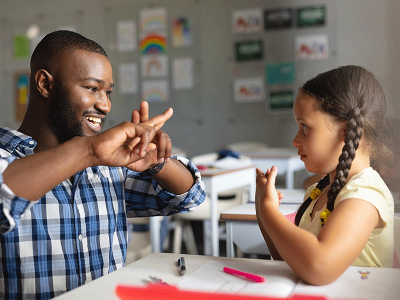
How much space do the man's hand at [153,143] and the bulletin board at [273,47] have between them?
11.2 feet

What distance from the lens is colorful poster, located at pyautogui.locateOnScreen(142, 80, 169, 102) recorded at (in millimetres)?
4801

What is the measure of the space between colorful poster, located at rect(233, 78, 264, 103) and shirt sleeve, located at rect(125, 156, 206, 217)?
11.1ft

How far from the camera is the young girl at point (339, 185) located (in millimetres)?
737

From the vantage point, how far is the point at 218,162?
111 inches

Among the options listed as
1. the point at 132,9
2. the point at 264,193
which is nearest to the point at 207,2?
the point at 132,9

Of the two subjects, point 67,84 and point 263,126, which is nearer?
point 67,84

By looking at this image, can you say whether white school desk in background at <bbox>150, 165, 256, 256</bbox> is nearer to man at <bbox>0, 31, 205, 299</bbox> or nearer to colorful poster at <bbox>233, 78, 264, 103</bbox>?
man at <bbox>0, 31, 205, 299</bbox>

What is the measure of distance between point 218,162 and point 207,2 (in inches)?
94.8

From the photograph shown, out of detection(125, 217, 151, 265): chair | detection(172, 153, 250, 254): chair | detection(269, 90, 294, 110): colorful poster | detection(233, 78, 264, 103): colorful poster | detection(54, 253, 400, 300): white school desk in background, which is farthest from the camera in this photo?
detection(233, 78, 264, 103): colorful poster

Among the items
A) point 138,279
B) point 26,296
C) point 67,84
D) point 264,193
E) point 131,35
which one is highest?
point 131,35

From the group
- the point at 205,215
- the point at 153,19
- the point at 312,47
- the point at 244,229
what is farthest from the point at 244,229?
the point at 153,19

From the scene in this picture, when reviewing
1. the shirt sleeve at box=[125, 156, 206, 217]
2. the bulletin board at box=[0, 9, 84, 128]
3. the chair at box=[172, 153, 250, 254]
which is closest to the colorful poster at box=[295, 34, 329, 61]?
the chair at box=[172, 153, 250, 254]

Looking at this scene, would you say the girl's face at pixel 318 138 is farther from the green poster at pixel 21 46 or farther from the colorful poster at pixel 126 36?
the green poster at pixel 21 46

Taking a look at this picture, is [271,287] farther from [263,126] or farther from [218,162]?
[263,126]
